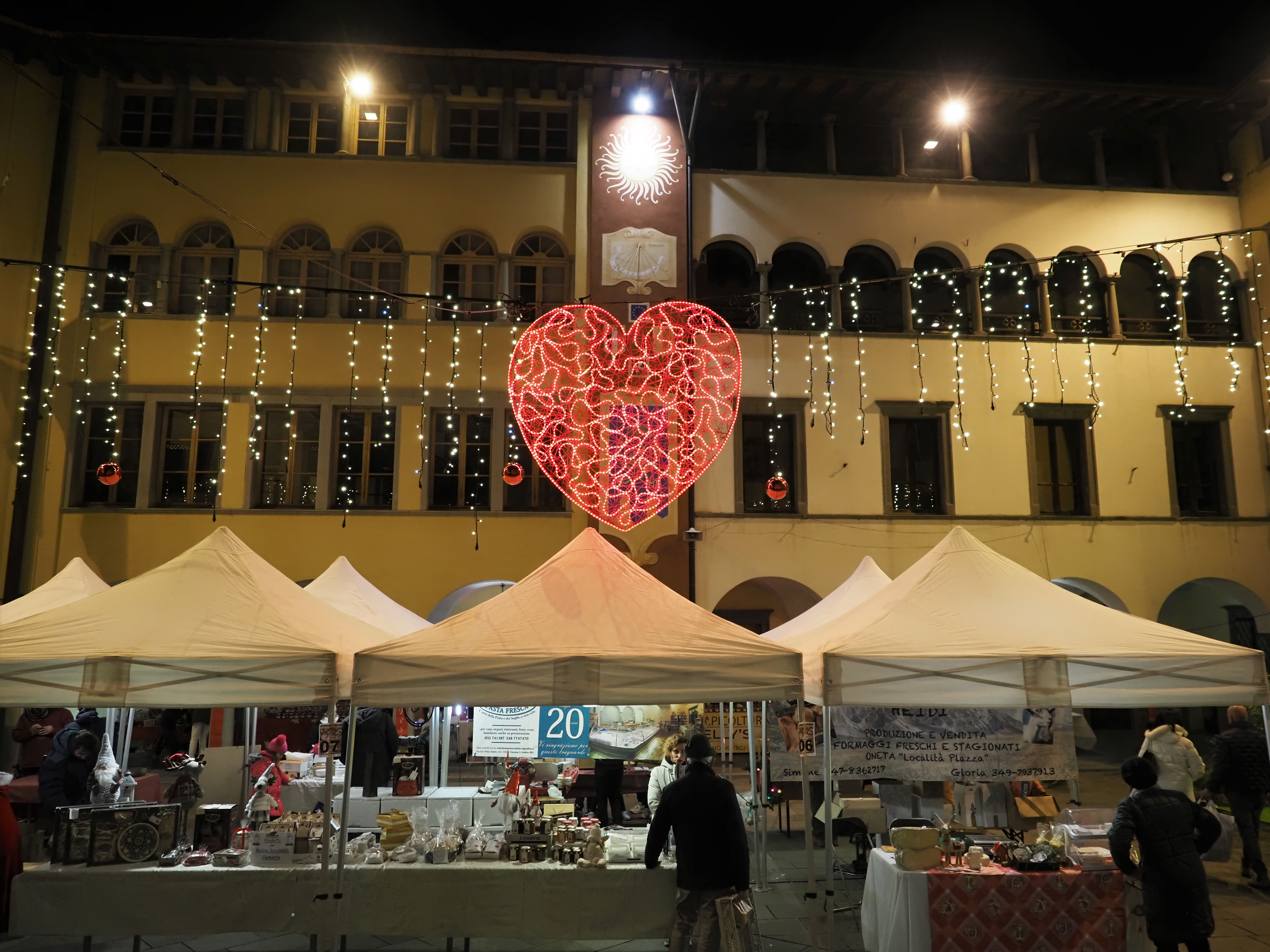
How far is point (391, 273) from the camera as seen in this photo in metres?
15.6

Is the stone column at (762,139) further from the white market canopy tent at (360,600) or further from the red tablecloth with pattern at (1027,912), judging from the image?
the red tablecloth with pattern at (1027,912)

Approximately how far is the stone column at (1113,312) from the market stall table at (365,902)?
1411 centimetres

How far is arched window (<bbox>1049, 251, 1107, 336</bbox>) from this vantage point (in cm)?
1639

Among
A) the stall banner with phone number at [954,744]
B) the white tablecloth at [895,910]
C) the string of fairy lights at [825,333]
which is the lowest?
the white tablecloth at [895,910]

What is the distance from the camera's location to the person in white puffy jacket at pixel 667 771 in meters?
7.92

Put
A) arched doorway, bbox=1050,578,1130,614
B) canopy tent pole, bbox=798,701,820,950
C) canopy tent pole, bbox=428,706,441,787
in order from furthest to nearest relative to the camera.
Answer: arched doorway, bbox=1050,578,1130,614 → canopy tent pole, bbox=428,706,441,787 → canopy tent pole, bbox=798,701,820,950

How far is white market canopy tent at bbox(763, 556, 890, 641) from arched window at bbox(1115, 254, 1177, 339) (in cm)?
992

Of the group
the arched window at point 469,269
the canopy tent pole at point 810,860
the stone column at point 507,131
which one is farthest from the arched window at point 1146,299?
the canopy tent pole at point 810,860

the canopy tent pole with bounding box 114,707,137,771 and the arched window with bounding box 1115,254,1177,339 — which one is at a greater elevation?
the arched window with bounding box 1115,254,1177,339

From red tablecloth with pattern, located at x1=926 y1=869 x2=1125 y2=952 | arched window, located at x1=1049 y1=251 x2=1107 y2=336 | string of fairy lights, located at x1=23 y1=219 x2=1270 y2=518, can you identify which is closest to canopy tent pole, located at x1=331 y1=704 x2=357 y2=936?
red tablecloth with pattern, located at x1=926 y1=869 x2=1125 y2=952

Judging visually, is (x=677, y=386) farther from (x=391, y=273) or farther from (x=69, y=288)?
(x=69, y=288)

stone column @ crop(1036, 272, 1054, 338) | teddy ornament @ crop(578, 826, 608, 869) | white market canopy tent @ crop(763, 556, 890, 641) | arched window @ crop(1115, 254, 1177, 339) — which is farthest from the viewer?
arched window @ crop(1115, 254, 1177, 339)

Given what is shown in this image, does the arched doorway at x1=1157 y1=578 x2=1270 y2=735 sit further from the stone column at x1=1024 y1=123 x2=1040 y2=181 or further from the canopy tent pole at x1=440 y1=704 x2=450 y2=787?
the canopy tent pole at x1=440 y1=704 x2=450 y2=787

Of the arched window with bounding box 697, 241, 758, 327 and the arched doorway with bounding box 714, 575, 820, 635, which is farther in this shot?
the arched doorway with bounding box 714, 575, 820, 635
